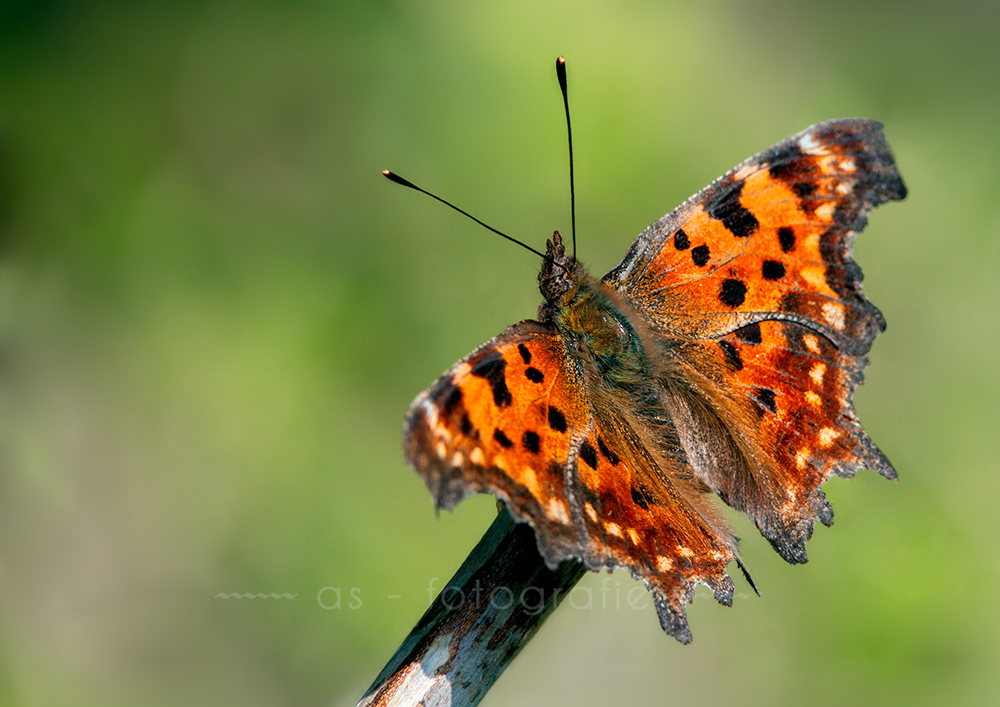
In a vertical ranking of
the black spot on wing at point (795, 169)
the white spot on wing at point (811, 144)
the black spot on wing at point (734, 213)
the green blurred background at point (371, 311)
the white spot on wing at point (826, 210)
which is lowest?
the green blurred background at point (371, 311)

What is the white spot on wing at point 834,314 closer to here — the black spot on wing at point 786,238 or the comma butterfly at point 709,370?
the comma butterfly at point 709,370

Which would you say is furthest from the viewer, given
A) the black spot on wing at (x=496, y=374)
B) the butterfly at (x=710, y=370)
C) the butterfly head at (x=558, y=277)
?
the butterfly head at (x=558, y=277)

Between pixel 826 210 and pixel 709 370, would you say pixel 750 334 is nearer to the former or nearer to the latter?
pixel 709 370

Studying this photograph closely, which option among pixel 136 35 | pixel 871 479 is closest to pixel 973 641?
pixel 871 479

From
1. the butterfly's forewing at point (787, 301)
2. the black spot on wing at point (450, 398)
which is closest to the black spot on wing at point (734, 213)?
the butterfly's forewing at point (787, 301)

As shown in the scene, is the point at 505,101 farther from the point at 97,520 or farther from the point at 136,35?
the point at 97,520
